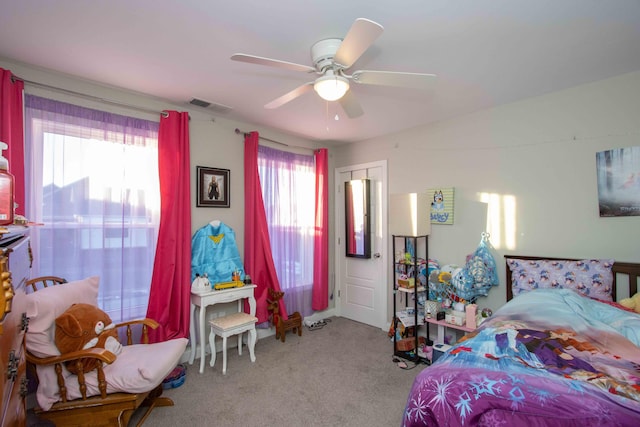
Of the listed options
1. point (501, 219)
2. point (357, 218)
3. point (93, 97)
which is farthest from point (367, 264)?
point (93, 97)

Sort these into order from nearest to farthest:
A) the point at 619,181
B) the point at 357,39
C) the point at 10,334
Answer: the point at 10,334
the point at 357,39
the point at 619,181

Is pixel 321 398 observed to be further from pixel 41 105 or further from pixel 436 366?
pixel 41 105

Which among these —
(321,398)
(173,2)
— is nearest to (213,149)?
(173,2)

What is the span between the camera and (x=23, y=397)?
1346mm

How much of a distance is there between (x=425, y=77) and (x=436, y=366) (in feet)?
5.17

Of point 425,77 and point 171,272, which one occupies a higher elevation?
point 425,77

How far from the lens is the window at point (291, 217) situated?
3.80 meters

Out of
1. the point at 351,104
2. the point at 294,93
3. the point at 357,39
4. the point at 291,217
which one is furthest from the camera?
the point at 291,217

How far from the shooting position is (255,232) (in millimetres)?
3496

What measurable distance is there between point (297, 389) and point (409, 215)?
6.48ft

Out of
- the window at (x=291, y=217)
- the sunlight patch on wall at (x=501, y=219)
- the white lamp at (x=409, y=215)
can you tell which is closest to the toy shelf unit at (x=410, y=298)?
the white lamp at (x=409, y=215)

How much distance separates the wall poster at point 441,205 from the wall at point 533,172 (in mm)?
66

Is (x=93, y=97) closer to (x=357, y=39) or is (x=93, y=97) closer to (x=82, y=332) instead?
(x=82, y=332)

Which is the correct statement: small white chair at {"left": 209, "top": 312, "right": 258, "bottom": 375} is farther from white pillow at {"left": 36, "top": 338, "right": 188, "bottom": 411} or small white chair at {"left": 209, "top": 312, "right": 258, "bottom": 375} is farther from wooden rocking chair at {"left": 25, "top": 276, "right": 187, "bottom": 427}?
wooden rocking chair at {"left": 25, "top": 276, "right": 187, "bottom": 427}
